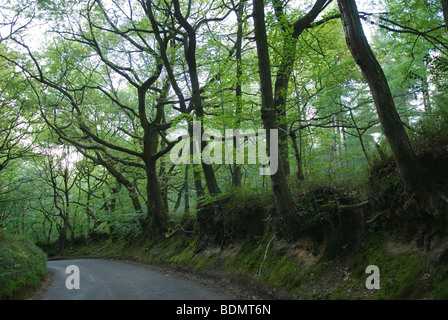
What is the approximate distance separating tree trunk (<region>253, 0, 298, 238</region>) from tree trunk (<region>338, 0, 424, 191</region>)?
98.9 inches

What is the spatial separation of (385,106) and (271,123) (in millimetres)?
2794

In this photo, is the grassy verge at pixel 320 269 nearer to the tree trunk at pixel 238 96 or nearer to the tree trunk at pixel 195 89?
the tree trunk at pixel 195 89

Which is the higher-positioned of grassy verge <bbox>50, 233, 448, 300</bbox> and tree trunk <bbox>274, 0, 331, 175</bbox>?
tree trunk <bbox>274, 0, 331, 175</bbox>

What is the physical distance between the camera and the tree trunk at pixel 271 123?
23.4 feet

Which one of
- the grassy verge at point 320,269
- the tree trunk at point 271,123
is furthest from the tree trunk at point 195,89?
the tree trunk at point 271,123

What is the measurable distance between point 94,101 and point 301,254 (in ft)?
57.6

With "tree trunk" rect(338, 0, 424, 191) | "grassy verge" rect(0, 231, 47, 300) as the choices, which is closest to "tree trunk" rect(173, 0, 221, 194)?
"grassy verge" rect(0, 231, 47, 300)

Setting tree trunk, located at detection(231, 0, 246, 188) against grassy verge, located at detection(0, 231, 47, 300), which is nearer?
grassy verge, located at detection(0, 231, 47, 300)

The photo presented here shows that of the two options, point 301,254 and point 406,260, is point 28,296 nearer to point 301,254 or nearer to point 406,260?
point 301,254

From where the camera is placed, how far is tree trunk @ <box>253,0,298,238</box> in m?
7.12

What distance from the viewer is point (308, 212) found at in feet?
23.3

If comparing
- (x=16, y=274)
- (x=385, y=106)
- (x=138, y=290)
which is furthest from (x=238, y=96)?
(x=16, y=274)

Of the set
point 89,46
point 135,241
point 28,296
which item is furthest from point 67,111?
point 28,296

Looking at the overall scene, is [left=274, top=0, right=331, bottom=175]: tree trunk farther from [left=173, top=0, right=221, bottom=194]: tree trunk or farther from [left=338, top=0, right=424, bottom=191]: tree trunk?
[left=173, top=0, right=221, bottom=194]: tree trunk
